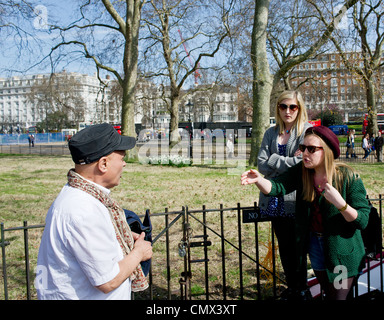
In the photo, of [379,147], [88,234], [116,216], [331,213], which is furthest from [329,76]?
[88,234]

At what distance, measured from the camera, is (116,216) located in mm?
2059

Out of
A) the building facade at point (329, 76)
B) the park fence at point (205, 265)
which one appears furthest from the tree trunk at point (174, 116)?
the park fence at point (205, 265)

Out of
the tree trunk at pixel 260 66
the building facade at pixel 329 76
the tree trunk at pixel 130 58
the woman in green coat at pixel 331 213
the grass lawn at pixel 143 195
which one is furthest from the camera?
the tree trunk at pixel 130 58

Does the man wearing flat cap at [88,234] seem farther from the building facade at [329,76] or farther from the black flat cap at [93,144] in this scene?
the building facade at [329,76]

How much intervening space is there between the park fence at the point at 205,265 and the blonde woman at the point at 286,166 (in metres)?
0.26

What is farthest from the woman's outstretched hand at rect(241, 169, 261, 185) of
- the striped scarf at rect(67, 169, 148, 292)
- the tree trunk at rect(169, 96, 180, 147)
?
the tree trunk at rect(169, 96, 180, 147)

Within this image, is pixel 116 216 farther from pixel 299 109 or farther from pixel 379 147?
pixel 379 147

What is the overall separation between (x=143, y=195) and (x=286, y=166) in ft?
23.1

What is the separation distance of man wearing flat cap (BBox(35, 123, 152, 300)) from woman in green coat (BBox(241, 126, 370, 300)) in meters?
1.26

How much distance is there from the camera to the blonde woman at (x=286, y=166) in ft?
10.5

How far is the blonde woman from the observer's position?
3207 mm

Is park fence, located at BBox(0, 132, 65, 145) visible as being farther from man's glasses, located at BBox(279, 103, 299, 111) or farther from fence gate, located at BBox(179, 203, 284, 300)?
man's glasses, located at BBox(279, 103, 299, 111)
